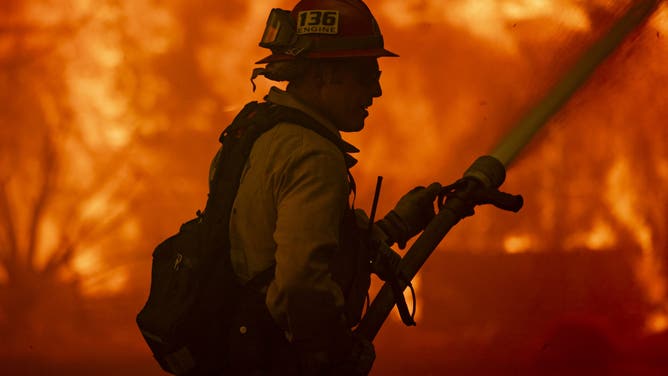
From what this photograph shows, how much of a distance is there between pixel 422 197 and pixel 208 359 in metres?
0.80

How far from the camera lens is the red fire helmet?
200 centimetres

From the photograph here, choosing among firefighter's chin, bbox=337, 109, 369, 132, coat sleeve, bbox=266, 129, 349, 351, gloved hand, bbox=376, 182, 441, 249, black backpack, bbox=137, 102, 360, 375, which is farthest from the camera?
gloved hand, bbox=376, 182, 441, 249

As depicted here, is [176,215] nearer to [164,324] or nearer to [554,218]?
[554,218]

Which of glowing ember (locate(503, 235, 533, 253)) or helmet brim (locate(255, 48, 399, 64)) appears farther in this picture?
glowing ember (locate(503, 235, 533, 253))

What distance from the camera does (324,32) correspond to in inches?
78.9

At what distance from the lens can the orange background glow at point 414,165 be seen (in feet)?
12.5

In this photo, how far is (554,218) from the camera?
152 inches

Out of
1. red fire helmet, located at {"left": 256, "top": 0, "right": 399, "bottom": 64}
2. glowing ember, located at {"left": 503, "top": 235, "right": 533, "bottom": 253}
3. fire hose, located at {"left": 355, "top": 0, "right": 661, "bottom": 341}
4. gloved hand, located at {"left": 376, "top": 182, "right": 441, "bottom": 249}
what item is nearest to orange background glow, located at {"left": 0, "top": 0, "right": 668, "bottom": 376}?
glowing ember, located at {"left": 503, "top": 235, "right": 533, "bottom": 253}

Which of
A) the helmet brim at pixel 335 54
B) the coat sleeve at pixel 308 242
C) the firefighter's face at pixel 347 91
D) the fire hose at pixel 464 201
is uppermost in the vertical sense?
the helmet brim at pixel 335 54

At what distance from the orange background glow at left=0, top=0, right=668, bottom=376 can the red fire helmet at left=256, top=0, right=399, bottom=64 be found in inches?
68.3

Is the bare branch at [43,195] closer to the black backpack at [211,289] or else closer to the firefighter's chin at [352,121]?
the black backpack at [211,289]

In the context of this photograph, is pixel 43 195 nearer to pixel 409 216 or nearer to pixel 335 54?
pixel 409 216

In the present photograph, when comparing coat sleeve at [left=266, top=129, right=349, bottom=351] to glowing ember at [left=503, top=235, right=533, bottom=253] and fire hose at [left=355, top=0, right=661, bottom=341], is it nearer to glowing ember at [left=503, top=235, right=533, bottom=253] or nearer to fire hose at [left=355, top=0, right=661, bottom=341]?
fire hose at [left=355, top=0, right=661, bottom=341]

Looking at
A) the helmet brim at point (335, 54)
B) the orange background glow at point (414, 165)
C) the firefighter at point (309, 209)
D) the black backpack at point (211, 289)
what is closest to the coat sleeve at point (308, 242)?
the firefighter at point (309, 209)
